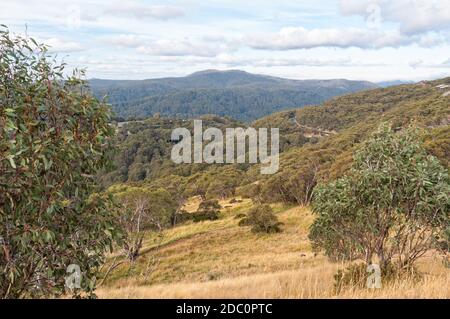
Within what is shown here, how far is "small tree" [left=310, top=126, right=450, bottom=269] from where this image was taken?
10031mm

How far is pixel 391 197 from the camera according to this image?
9812 millimetres


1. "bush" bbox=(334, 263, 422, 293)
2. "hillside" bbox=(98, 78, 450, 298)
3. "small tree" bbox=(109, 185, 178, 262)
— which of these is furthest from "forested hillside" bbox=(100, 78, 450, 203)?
"small tree" bbox=(109, 185, 178, 262)

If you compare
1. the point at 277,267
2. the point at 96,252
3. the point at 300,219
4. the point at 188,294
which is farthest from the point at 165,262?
the point at 96,252

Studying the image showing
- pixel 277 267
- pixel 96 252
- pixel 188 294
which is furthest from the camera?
pixel 277 267

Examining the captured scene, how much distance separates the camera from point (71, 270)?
236 inches

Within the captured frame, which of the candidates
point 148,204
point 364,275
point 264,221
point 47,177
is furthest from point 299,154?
point 47,177

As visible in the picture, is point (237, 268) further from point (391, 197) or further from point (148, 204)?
point (148, 204)

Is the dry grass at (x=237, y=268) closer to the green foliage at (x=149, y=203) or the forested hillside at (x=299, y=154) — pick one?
the green foliage at (x=149, y=203)

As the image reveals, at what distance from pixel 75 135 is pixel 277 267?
64.6 ft

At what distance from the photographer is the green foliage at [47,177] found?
17.3ft

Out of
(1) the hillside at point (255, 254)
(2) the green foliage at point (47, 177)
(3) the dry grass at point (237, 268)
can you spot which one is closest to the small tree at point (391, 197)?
(1) the hillside at point (255, 254)

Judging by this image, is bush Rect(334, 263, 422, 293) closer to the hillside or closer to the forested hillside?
the hillside

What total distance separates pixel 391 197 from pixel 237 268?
16.3 meters
